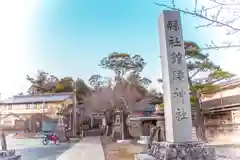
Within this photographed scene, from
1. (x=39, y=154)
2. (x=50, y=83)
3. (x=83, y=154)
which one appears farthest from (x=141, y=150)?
(x=50, y=83)

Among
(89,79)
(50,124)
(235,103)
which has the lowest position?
(50,124)

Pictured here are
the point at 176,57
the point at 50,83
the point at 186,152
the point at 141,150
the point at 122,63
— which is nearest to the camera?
the point at 186,152

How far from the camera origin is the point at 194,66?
30.8 feet

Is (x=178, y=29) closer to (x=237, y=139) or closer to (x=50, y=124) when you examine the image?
(x=237, y=139)

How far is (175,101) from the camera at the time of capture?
341 centimetres

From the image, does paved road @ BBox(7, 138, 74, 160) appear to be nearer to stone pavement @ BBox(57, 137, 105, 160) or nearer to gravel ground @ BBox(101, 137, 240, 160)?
stone pavement @ BBox(57, 137, 105, 160)

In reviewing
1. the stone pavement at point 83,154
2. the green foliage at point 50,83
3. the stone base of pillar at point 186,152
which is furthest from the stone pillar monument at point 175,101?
the green foliage at point 50,83

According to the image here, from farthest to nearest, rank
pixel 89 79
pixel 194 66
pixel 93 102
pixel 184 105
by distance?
pixel 89 79 < pixel 93 102 < pixel 194 66 < pixel 184 105

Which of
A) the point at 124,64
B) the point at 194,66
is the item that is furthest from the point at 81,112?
the point at 194,66

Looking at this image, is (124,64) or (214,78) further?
(124,64)

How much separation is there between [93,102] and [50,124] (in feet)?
13.1

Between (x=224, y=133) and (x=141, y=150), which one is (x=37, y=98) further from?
(x=224, y=133)

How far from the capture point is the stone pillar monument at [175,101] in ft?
10.3

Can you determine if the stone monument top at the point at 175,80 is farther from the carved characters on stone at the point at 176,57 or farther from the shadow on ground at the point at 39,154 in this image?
the shadow on ground at the point at 39,154
